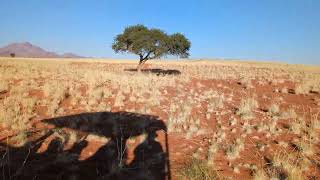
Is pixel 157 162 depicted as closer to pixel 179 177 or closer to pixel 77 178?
pixel 179 177

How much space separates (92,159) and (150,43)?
98.8 feet

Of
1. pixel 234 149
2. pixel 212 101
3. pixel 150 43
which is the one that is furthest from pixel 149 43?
pixel 234 149

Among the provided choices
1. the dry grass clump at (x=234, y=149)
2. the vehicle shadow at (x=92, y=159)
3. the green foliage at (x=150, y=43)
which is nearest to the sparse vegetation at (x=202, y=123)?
the dry grass clump at (x=234, y=149)

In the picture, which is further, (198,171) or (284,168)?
(284,168)

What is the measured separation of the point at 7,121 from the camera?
10.9 meters

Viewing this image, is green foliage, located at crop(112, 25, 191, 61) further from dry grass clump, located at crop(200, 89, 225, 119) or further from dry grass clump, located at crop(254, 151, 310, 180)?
dry grass clump, located at crop(254, 151, 310, 180)

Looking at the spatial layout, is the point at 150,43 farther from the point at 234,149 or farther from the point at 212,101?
the point at 234,149

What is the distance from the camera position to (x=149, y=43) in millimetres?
37344

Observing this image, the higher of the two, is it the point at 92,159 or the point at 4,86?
the point at 4,86

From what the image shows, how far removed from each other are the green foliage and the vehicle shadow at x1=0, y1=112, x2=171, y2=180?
1070 inches

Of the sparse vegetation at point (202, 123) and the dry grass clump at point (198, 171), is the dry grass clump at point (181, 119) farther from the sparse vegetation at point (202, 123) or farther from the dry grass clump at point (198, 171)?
the dry grass clump at point (198, 171)

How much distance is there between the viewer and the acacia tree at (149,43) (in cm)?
3766

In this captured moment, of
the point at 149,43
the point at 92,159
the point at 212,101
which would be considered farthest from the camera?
the point at 149,43

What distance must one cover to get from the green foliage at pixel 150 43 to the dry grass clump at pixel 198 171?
30.4m
